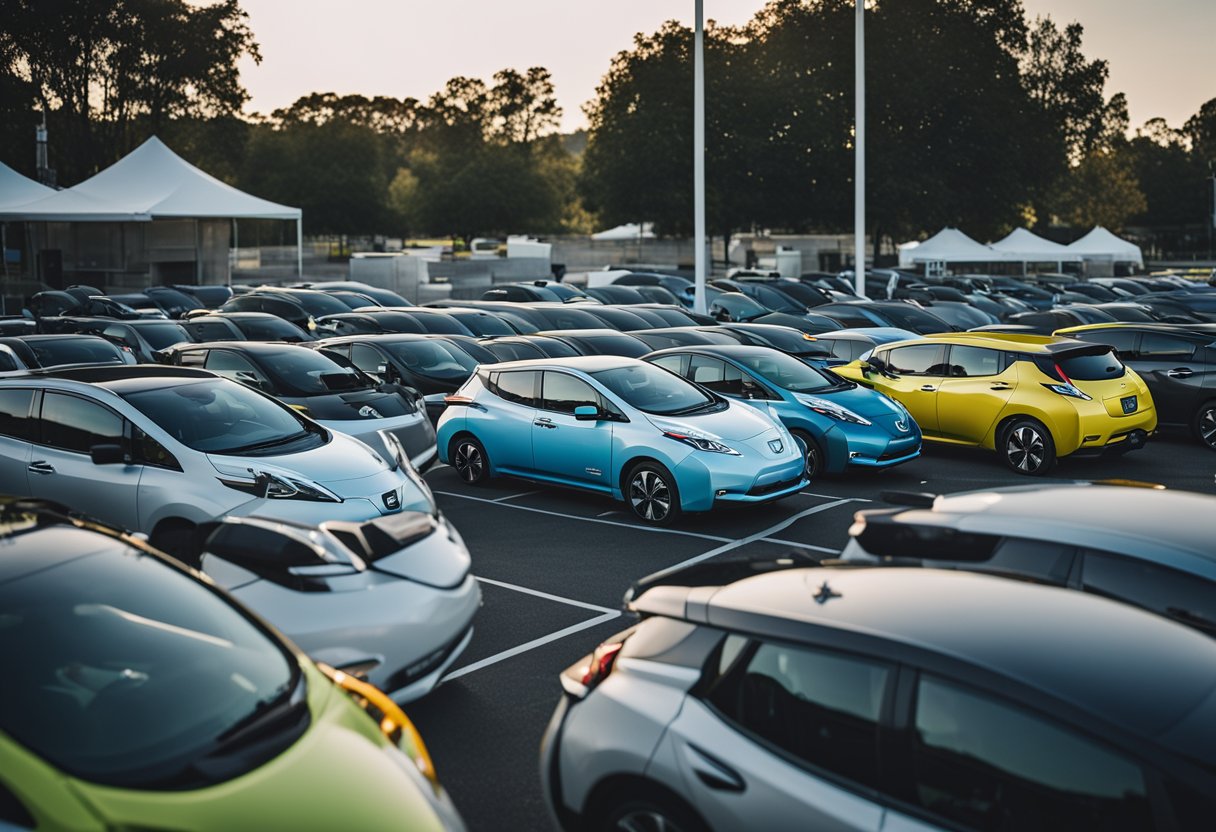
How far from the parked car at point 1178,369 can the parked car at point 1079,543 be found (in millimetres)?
11234

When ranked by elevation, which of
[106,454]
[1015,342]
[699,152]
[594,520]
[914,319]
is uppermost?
[699,152]

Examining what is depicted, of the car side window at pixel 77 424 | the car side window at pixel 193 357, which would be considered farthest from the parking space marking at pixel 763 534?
the car side window at pixel 193 357

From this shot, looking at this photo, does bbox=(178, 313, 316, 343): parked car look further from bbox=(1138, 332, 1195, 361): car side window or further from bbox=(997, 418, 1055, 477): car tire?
bbox=(1138, 332, 1195, 361): car side window

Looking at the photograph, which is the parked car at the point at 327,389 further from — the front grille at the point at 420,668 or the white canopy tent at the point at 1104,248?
the white canopy tent at the point at 1104,248

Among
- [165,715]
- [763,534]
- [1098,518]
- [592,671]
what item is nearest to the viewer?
[165,715]

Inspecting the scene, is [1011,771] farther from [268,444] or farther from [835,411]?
[835,411]

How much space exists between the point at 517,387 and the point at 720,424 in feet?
7.98

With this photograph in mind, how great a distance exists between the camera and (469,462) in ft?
43.1

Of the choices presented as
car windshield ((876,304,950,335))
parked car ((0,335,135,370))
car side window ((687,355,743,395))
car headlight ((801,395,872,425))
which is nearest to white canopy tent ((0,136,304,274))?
car windshield ((876,304,950,335))

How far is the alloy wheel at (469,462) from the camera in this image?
13.0 m

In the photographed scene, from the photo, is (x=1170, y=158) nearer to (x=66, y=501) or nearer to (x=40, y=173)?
(x=40, y=173)

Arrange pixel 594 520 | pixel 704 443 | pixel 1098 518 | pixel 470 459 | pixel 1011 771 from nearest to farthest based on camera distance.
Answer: pixel 1011 771, pixel 1098 518, pixel 704 443, pixel 594 520, pixel 470 459

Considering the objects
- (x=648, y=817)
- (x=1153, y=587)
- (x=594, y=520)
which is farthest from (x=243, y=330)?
(x=648, y=817)

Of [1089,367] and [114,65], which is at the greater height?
[114,65]
